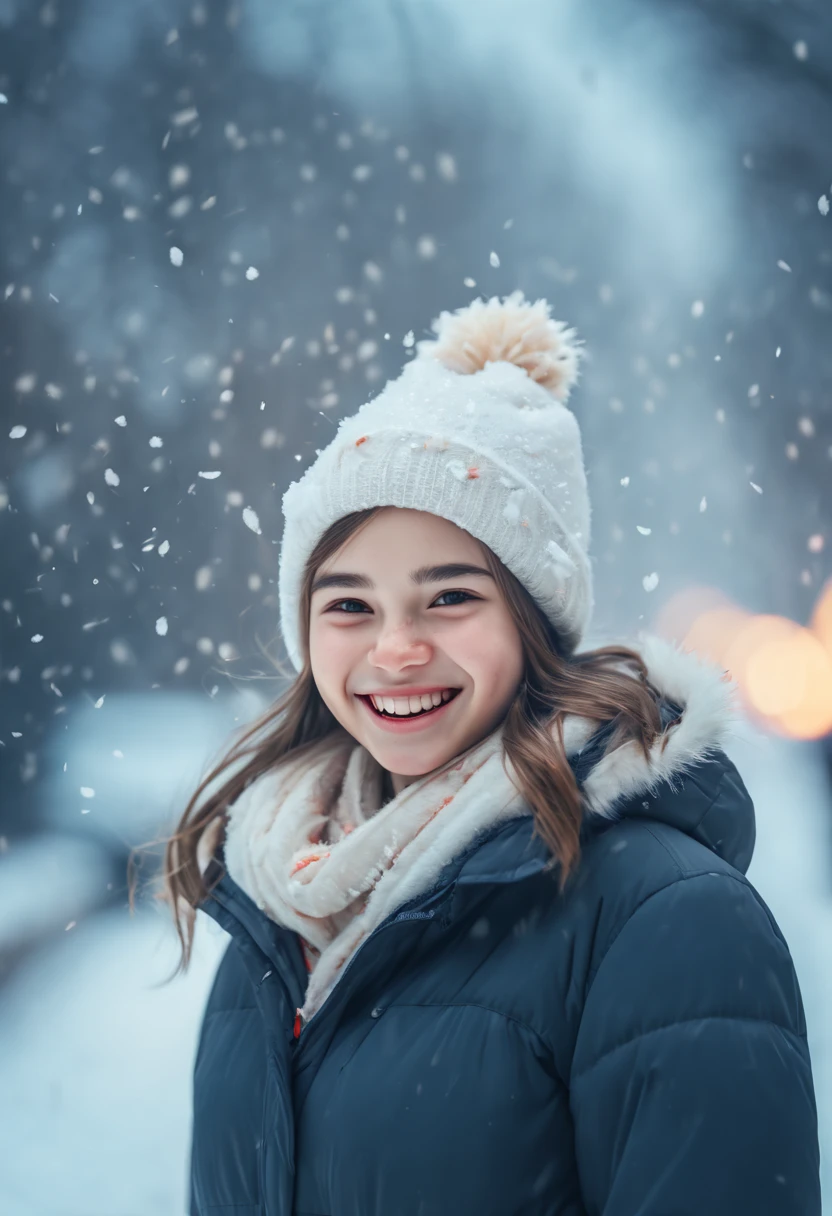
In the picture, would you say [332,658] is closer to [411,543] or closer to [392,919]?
[411,543]

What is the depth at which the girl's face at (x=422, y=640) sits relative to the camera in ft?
2.94

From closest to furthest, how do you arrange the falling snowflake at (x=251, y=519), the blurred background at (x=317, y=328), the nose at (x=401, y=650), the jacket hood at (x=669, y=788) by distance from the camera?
the jacket hood at (x=669, y=788) < the nose at (x=401, y=650) < the blurred background at (x=317, y=328) < the falling snowflake at (x=251, y=519)

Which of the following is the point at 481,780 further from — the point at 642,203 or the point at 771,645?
the point at 642,203

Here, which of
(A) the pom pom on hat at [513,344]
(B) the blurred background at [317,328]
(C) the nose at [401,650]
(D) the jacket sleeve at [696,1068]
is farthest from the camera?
(B) the blurred background at [317,328]

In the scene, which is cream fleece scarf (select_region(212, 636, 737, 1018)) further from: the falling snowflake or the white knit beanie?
the falling snowflake

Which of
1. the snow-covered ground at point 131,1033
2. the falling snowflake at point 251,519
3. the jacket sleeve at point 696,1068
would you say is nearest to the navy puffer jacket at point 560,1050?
the jacket sleeve at point 696,1068

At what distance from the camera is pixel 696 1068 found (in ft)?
2.08

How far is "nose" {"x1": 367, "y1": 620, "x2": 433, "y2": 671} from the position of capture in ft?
2.91

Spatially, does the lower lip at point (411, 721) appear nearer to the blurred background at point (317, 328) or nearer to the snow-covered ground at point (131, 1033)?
the snow-covered ground at point (131, 1033)

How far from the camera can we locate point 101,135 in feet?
9.72

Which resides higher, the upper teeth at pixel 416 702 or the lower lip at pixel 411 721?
the upper teeth at pixel 416 702

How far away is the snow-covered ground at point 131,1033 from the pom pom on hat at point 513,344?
1104 millimetres

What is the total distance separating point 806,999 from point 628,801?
1770 mm

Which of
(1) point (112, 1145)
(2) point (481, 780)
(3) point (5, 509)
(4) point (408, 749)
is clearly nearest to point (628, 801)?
(2) point (481, 780)
